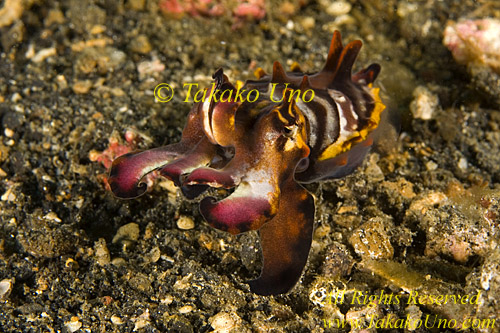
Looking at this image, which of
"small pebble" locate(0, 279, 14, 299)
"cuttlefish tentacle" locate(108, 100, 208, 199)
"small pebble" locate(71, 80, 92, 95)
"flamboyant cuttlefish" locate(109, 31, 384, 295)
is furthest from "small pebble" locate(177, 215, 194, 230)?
"small pebble" locate(71, 80, 92, 95)

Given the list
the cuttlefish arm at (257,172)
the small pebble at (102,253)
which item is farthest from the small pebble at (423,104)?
the small pebble at (102,253)

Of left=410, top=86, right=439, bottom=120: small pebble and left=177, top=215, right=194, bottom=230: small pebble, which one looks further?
left=410, top=86, right=439, bottom=120: small pebble

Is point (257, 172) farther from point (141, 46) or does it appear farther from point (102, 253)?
point (141, 46)

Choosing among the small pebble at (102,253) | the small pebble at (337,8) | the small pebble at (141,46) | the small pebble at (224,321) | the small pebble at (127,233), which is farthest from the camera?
the small pebble at (337,8)

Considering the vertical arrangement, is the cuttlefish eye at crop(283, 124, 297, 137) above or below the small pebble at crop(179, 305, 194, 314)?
above

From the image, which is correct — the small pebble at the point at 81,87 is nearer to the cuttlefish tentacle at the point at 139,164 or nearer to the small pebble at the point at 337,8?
the cuttlefish tentacle at the point at 139,164
